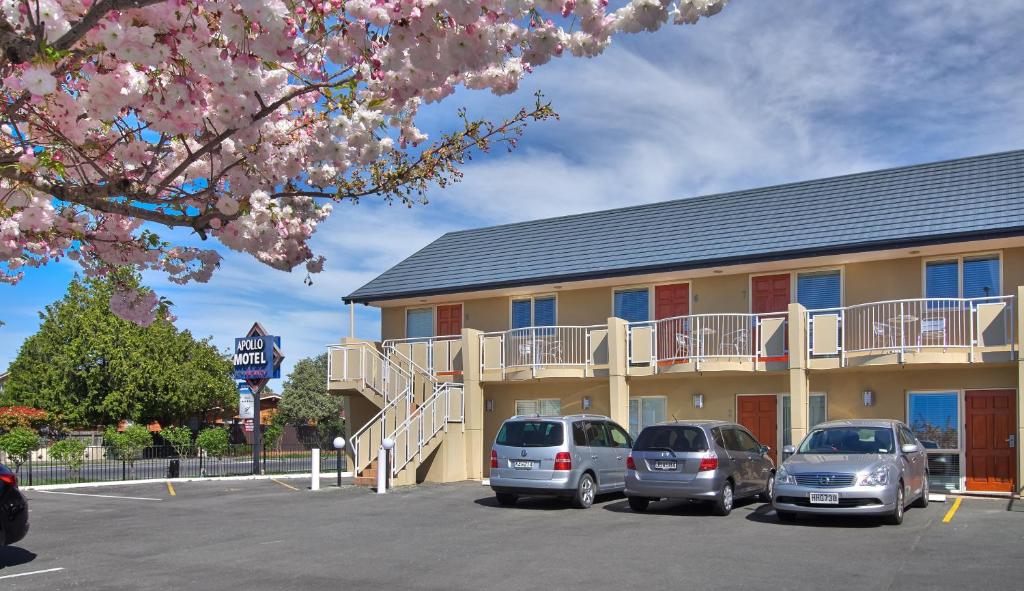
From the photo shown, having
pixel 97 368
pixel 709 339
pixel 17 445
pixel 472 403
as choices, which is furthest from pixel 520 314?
pixel 97 368

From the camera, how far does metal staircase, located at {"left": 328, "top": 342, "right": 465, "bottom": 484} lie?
22.8 m

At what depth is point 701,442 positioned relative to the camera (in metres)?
16.3

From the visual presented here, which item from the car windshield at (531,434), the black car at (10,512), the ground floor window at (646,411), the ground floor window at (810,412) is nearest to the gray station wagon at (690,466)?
the car windshield at (531,434)

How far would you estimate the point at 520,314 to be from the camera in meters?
26.9

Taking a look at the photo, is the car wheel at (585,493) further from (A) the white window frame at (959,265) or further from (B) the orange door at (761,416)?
(A) the white window frame at (959,265)

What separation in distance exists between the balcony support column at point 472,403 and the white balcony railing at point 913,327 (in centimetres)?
864

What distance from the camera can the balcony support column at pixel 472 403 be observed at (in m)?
24.9

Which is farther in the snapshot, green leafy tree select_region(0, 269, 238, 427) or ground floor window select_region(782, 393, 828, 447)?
green leafy tree select_region(0, 269, 238, 427)

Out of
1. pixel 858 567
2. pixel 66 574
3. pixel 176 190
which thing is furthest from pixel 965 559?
pixel 66 574

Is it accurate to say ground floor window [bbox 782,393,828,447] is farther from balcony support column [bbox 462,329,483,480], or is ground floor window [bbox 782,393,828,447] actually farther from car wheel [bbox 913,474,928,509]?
balcony support column [bbox 462,329,483,480]

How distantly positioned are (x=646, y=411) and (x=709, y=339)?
3243 millimetres

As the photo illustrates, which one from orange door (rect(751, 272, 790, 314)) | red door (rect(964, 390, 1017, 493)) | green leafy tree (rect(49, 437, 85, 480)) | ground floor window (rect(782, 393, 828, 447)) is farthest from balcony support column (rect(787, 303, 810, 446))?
green leafy tree (rect(49, 437, 85, 480))

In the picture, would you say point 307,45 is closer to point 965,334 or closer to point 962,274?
point 965,334

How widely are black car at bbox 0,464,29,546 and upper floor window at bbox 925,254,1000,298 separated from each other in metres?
17.8
